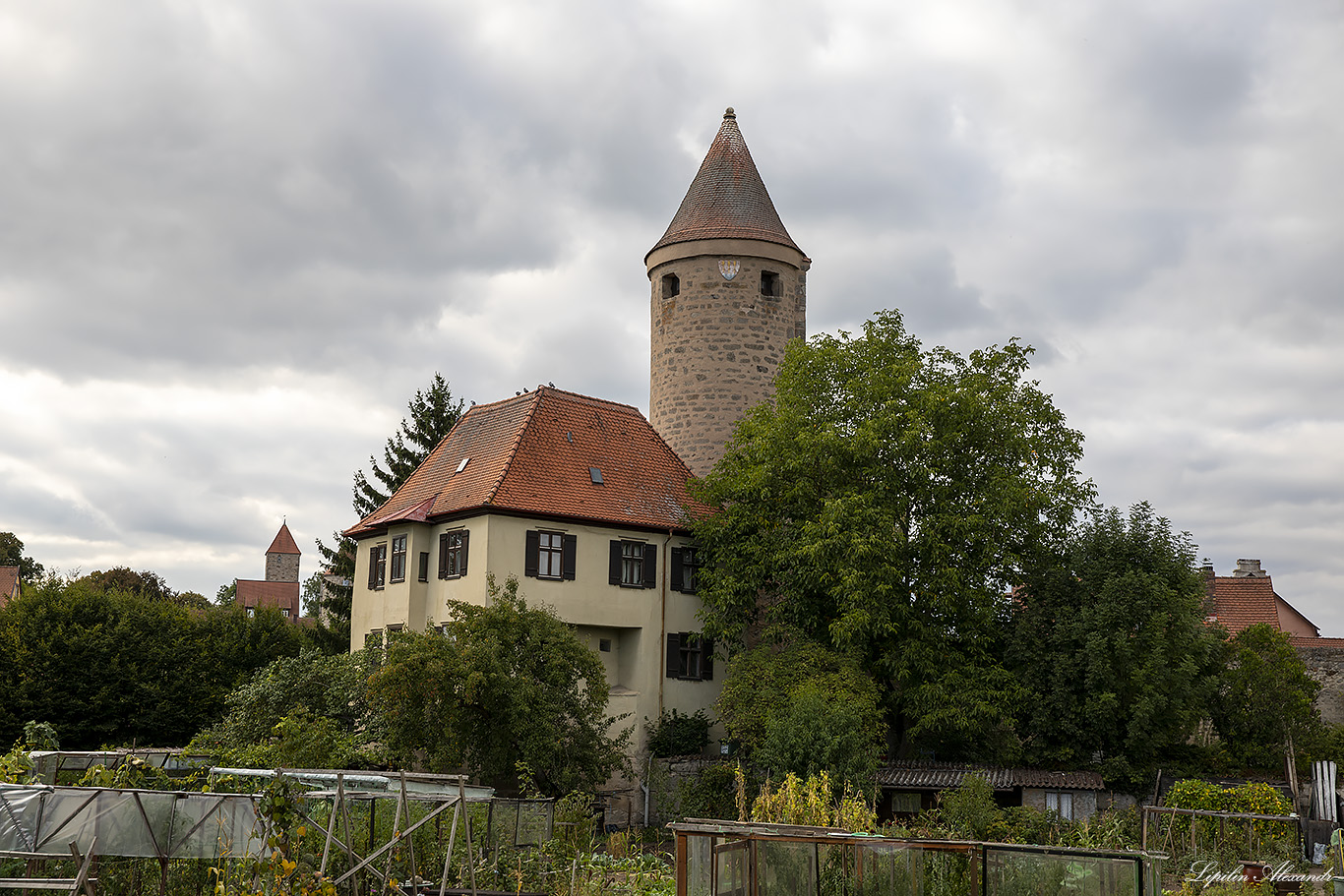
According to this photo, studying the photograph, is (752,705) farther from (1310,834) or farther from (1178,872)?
(1310,834)

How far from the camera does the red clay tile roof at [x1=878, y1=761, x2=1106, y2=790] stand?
25281 mm

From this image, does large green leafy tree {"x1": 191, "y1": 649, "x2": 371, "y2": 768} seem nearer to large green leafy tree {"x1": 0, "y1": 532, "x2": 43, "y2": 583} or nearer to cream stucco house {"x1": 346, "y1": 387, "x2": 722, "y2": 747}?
cream stucco house {"x1": 346, "y1": 387, "x2": 722, "y2": 747}

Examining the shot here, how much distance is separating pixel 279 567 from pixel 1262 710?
106m

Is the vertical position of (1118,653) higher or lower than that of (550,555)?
lower

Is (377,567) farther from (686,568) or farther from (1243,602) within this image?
(1243,602)

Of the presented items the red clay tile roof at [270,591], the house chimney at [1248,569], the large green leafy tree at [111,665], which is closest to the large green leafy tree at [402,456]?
the large green leafy tree at [111,665]

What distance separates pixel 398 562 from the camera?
3023cm

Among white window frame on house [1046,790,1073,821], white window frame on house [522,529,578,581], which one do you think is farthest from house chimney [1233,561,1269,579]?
white window frame on house [522,529,578,581]

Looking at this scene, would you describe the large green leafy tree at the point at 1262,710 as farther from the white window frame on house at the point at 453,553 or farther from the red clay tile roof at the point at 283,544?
the red clay tile roof at the point at 283,544

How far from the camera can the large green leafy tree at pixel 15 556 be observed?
239 feet

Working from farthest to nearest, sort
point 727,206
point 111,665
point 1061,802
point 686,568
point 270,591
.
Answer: point 270,591, point 727,206, point 111,665, point 686,568, point 1061,802

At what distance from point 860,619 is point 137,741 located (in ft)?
65.4

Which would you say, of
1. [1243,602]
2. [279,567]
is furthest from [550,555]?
[279,567]

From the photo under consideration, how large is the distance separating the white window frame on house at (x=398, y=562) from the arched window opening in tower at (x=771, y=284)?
40.0 feet
